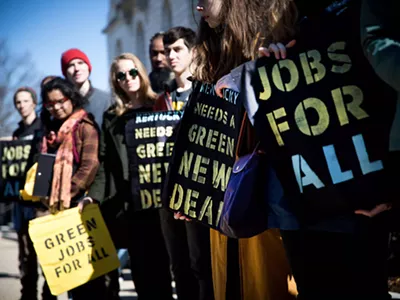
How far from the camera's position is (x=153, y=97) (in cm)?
466

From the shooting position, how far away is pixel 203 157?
10.3 feet

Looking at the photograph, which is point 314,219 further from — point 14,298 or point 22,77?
point 22,77

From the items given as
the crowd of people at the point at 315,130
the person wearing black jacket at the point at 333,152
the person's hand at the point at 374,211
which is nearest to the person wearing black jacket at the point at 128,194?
the crowd of people at the point at 315,130

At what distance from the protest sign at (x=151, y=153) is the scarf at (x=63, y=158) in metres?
0.73

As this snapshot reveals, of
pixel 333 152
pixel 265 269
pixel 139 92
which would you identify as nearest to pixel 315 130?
pixel 333 152

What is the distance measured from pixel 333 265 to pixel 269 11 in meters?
1.02

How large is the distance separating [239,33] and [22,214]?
3.26 metres

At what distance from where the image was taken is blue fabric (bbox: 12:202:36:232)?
16.8 ft

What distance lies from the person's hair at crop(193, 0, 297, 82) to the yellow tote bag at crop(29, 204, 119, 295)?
1.91m

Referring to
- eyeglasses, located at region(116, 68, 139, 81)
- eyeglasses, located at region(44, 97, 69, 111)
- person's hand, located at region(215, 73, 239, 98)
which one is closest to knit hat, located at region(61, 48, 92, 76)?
eyeglasses, located at region(44, 97, 69, 111)

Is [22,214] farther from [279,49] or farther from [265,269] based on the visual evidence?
[279,49]

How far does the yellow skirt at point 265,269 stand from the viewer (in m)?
2.81

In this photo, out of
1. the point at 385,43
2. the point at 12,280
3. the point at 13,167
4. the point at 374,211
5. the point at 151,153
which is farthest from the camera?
the point at 12,280

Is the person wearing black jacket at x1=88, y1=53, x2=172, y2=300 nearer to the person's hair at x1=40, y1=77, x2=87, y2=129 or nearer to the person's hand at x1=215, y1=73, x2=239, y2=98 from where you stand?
the person's hair at x1=40, y1=77, x2=87, y2=129
